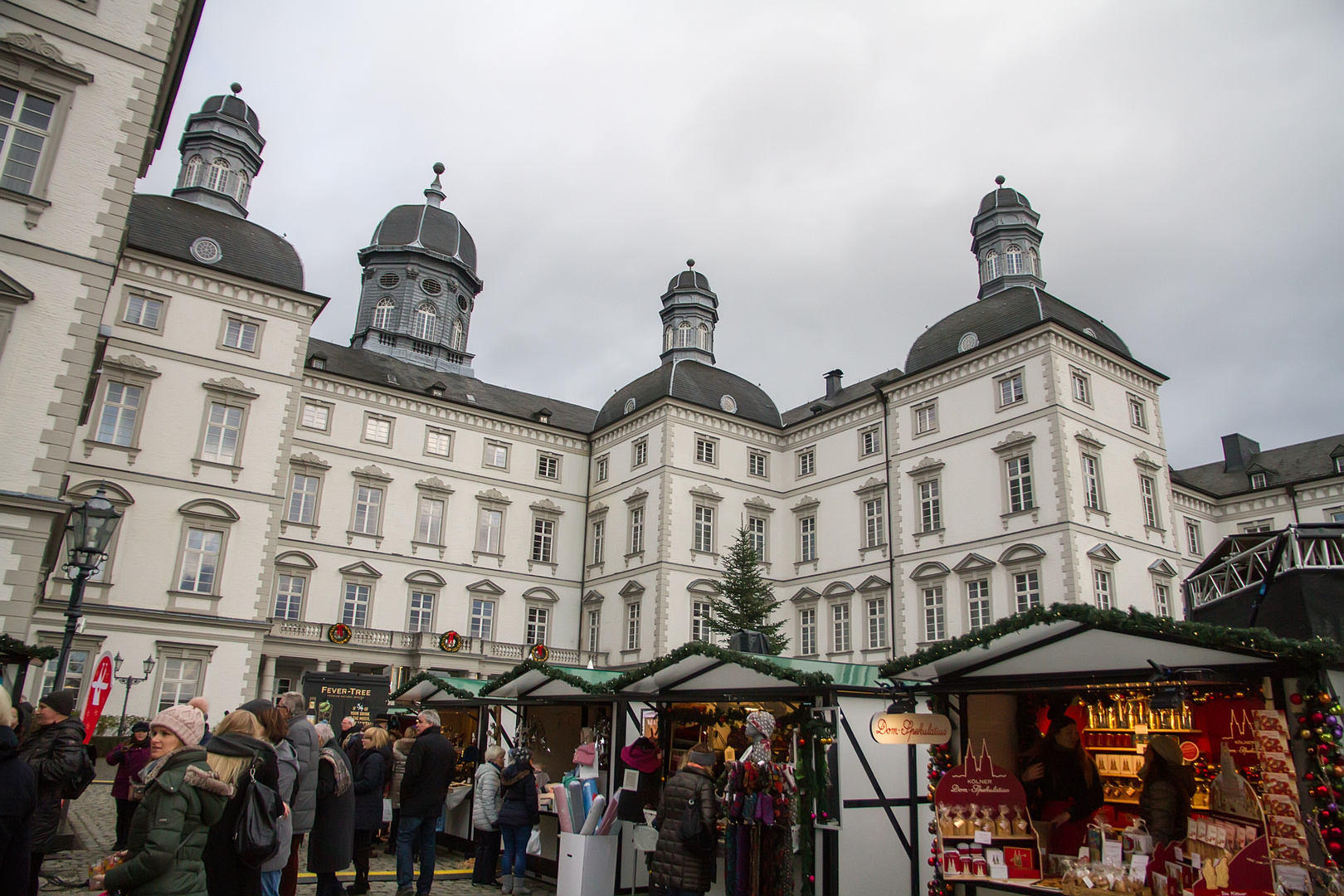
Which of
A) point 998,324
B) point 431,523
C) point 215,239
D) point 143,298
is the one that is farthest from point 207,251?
point 998,324

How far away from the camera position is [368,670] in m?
30.7

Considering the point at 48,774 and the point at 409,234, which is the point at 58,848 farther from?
the point at 409,234

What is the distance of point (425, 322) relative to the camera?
154ft

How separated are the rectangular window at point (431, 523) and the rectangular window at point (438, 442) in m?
1.93

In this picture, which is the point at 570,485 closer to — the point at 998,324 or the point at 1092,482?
the point at 998,324

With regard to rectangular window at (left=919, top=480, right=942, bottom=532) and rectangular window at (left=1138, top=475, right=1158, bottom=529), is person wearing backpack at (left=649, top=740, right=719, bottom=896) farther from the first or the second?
rectangular window at (left=1138, top=475, right=1158, bottom=529)

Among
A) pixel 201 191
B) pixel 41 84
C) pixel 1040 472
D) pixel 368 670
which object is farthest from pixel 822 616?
pixel 201 191

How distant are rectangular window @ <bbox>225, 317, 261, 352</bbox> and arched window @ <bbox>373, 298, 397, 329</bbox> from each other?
19.1m

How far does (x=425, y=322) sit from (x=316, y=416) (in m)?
15.7

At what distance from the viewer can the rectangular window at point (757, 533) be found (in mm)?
34188

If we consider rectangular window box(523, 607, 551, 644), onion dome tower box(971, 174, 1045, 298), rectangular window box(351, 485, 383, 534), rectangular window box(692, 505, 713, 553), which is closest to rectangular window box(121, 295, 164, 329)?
rectangular window box(351, 485, 383, 534)

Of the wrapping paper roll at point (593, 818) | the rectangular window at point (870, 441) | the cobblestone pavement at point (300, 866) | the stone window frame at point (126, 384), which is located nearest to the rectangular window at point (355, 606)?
the stone window frame at point (126, 384)

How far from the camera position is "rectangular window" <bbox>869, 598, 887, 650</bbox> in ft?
96.8

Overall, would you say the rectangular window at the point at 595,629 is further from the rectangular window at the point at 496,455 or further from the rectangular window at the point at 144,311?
the rectangular window at the point at 144,311
